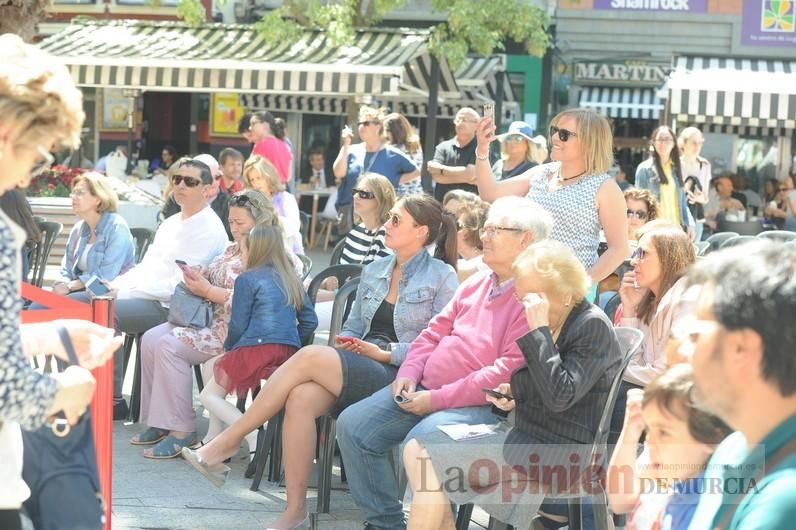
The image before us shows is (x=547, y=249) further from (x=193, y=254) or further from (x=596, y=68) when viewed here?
(x=596, y=68)

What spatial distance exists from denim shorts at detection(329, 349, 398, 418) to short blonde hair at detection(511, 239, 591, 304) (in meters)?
1.14

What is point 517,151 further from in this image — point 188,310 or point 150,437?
point 150,437

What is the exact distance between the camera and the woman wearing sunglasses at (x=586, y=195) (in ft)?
18.1

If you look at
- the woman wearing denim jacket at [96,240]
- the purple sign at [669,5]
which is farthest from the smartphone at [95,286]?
the purple sign at [669,5]

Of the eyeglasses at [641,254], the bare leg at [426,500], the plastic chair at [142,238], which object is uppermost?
the eyeglasses at [641,254]

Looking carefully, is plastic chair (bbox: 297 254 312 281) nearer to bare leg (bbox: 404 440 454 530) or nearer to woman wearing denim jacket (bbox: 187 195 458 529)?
woman wearing denim jacket (bbox: 187 195 458 529)

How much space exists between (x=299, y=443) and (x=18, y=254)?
2768mm

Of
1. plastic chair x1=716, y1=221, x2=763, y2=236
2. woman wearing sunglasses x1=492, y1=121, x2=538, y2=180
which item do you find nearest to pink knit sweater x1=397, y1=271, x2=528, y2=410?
woman wearing sunglasses x1=492, y1=121, x2=538, y2=180

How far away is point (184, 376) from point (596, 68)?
19292 millimetres

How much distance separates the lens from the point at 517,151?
8.78 metres

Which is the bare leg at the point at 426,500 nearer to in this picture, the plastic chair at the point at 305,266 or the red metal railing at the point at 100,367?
the red metal railing at the point at 100,367

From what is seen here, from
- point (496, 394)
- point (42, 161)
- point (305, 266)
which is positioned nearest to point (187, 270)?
point (305, 266)

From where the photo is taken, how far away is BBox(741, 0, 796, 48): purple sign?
23125mm

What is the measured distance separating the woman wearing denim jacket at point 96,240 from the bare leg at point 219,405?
61.3 inches
